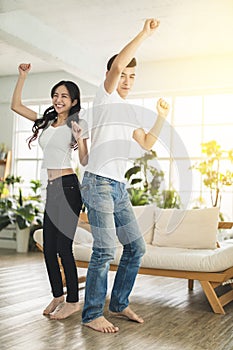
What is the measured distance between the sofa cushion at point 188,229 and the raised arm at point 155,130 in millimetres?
1424

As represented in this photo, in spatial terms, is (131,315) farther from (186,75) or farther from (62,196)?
(186,75)

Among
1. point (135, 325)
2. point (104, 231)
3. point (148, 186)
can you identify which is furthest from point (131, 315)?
point (148, 186)

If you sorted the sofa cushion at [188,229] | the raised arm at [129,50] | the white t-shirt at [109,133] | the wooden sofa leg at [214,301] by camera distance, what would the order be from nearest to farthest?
the raised arm at [129,50] < the white t-shirt at [109,133] < the wooden sofa leg at [214,301] < the sofa cushion at [188,229]

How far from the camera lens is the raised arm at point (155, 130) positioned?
8.47 ft

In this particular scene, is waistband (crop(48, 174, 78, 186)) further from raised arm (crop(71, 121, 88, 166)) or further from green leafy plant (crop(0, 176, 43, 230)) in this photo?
green leafy plant (crop(0, 176, 43, 230))

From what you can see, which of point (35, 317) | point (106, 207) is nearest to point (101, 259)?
point (106, 207)

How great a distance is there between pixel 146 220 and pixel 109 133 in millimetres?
1812

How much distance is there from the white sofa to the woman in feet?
2.52

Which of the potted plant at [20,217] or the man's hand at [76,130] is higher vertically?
the man's hand at [76,130]

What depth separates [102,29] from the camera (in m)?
6.05

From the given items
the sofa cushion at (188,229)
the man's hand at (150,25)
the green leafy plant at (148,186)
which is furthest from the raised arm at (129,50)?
the green leafy plant at (148,186)

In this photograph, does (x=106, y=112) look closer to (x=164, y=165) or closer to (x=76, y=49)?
(x=76, y=49)

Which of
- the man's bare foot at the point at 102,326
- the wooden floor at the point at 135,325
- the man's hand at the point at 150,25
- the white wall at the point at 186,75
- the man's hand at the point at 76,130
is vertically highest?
the white wall at the point at 186,75

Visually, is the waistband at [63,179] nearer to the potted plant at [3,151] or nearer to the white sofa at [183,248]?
the white sofa at [183,248]
